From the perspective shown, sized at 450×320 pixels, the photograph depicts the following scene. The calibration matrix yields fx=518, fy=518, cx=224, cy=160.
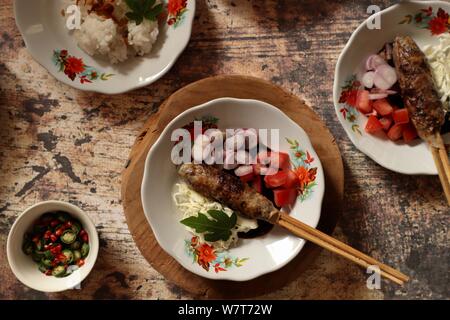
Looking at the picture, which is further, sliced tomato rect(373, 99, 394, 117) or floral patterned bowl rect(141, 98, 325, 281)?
sliced tomato rect(373, 99, 394, 117)

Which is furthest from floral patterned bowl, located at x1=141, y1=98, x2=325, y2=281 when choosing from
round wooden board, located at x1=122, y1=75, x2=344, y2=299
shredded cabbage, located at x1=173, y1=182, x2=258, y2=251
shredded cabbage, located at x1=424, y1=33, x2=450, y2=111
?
shredded cabbage, located at x1=424, y1=33, x2=450, y2=111

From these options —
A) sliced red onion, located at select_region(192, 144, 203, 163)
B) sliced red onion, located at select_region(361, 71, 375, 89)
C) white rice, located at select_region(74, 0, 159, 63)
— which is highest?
white rice, located at select_region(74, 0, 159, 63)

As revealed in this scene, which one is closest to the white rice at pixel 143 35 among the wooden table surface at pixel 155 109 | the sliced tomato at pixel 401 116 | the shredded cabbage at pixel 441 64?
the wooden table surface at pixel 155 109

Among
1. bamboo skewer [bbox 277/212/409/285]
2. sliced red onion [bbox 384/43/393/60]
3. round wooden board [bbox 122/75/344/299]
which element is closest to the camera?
bamboo skewer [bbox 277/212/409/285]

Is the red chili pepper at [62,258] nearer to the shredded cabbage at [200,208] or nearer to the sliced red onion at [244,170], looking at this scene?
the shredded cabbage at [200,208]

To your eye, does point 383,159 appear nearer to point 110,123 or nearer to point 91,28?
→ point 110,123

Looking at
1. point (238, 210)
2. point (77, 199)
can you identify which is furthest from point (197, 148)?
point (77, 199)

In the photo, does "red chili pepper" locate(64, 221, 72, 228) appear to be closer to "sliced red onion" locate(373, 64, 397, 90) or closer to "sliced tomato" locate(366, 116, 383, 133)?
"sliced tomato" locate(366, 116, 383, 133)

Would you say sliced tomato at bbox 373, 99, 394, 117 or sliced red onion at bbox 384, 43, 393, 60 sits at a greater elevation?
sliced red onion at bbox 384, 43, 393, 60
